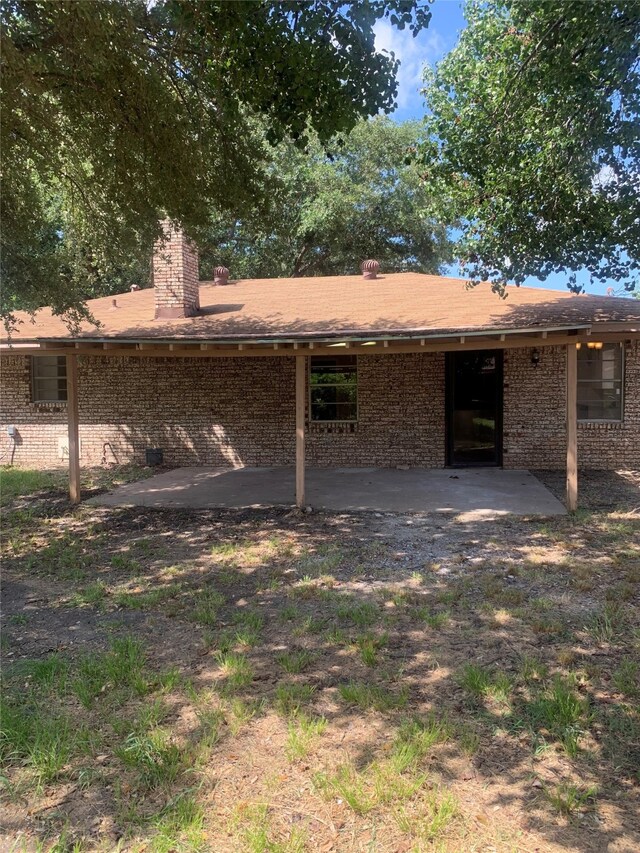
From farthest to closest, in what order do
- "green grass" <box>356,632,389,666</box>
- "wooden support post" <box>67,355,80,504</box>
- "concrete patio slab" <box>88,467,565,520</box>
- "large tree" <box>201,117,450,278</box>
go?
Result: "large tree" <box>201,117,450,278</box> → "wooden support post" <box>67,355,80,504</box> → "concrete patio slab" <box>88,467,565,520</box> → "green grass" <box>356,632,389,666</box>

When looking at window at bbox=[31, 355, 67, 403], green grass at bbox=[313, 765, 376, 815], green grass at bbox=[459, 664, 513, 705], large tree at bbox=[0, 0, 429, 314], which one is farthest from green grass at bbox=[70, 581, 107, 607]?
window at bbox=[31, 355, 67, 403]

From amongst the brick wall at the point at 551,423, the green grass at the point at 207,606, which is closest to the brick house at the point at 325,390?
the brick wall at the point at 551,423

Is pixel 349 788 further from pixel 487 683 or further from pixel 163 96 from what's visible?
pixel 163 96

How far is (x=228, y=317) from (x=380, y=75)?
5877 millimetres

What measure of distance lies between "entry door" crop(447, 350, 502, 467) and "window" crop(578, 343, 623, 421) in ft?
5.46

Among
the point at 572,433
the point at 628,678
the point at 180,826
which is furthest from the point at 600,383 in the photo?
the point at 180,826

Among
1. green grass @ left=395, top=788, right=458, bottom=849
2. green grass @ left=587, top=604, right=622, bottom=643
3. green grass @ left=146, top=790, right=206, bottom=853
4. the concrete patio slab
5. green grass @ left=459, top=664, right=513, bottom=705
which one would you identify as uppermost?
the concrete patio slab

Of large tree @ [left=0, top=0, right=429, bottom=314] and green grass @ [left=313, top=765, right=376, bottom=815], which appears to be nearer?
green grass @ [left=313, top=765, right=376, bottom=815]

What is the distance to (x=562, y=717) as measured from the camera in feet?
9.90

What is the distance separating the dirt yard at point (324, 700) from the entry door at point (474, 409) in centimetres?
525

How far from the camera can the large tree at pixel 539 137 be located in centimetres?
577

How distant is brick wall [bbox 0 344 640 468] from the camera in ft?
35.8

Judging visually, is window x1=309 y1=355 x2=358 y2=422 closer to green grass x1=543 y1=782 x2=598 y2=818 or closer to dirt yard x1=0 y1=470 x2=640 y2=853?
dirt yard x1=0 y1=470 x2=640 y2=853

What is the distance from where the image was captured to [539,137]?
7.12m
